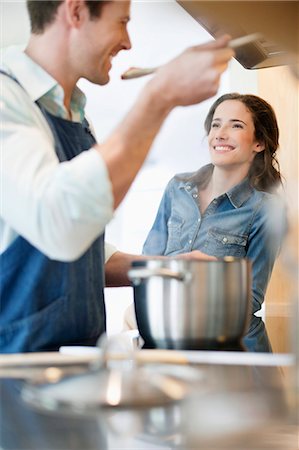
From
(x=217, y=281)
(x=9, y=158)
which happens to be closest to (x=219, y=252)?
(x=217, y=281)

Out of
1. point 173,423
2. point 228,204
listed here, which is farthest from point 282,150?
point 173,423

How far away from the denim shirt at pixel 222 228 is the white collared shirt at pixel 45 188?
0.55 m

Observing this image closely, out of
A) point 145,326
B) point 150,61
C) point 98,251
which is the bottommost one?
point 145,326

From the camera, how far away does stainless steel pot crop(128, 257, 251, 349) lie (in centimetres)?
109

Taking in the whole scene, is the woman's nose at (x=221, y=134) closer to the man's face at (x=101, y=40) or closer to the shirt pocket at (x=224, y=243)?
the shirt pocket at (x=224, y=243)

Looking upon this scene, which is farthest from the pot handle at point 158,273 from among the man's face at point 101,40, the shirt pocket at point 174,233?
the shirt pocket at point 174,233

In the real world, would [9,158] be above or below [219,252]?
above

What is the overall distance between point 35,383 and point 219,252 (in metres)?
0.92

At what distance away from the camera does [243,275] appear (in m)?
1.15

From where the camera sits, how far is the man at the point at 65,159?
97 centimetres

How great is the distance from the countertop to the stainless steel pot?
0.26 metres

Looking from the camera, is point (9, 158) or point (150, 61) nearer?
point (9, 158)

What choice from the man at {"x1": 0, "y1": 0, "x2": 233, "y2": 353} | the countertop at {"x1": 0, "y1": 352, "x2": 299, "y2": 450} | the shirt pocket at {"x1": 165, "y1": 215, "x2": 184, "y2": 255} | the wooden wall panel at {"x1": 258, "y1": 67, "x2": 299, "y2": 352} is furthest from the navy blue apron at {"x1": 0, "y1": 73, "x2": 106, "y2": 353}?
the wooden wall panel at {"x1": 258, "y1": 67, "x2": 299, "y2": 352}

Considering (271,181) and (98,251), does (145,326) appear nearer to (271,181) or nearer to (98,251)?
(98,251)
